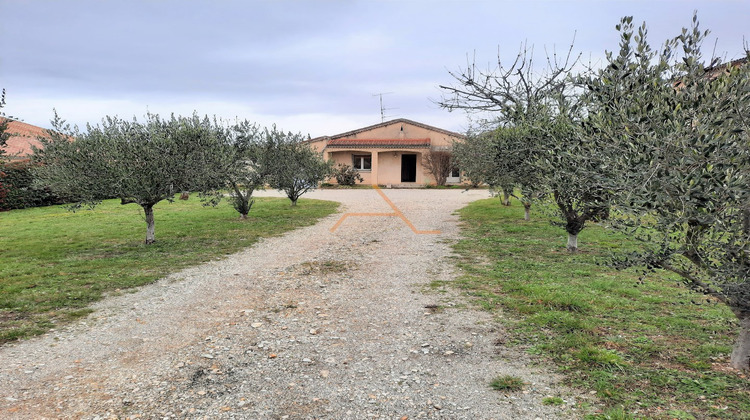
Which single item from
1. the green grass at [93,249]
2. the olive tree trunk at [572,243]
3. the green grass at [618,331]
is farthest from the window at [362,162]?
the green grass at [618,331]

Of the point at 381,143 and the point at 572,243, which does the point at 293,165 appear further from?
the point at 381,143

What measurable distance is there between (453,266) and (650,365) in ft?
17.5

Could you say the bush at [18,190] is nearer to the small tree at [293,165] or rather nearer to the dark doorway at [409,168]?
the small tree at [293,165]

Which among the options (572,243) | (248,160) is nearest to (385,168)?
(248,160)

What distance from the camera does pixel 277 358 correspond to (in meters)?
5.16

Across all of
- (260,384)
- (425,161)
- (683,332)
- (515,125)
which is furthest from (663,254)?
(425,161)

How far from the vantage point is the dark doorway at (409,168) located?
142ft

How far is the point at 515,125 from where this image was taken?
1107cm

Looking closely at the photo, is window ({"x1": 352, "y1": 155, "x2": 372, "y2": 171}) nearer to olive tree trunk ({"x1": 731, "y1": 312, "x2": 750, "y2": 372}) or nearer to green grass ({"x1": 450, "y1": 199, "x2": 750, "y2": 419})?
green grass ({"x1": 450, "y1": 199, "x2": 750, "y2": 419})

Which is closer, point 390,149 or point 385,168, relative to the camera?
point 390,149

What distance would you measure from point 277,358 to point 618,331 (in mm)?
4607

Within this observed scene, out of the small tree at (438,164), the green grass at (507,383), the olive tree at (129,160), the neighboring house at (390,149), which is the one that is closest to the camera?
the green grass at (507,383)

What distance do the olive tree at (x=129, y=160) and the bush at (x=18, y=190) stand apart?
1433 centimetres

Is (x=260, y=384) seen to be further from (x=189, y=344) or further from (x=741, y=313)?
(x=741, y=313)
